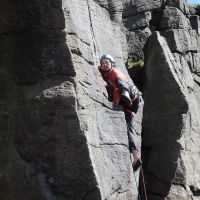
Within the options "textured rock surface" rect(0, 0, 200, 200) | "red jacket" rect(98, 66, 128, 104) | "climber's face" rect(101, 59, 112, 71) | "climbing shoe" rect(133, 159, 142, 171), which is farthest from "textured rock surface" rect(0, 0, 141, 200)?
"climbing shoe" rect(133, 159, 142, 171)

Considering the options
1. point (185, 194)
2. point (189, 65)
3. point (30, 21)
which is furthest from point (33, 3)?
point (189, 65)

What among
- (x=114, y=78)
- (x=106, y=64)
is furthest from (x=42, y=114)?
(x=106, y=64)

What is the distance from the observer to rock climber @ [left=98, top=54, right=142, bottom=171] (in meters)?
15.1

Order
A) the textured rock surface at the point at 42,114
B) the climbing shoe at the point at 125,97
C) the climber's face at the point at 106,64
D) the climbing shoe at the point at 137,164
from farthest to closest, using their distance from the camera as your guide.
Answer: the climbing shoe at the point at 137,164
the climber's face at the point at 106,64
the climbing shoe at the point at 125,97
the textured rock surface at the point at 42,114

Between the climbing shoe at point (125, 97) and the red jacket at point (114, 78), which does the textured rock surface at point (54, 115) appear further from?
the climbing shoe at point (125, 97)

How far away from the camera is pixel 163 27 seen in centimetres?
2630

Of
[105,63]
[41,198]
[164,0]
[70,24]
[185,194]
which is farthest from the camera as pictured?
[164,0]

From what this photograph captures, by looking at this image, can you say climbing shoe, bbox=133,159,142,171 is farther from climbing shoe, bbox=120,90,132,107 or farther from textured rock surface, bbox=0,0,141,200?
textured rock surface, bbox=0,0,141,200

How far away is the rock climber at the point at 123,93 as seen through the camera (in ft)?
49.7

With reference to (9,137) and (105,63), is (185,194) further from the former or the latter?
(9,137)

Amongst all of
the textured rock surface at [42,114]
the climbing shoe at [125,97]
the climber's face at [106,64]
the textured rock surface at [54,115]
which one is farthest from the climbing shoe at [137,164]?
the textured rock surface at [42,114]

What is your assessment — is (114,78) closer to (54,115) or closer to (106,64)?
(106,64)

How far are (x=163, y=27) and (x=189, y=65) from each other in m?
2.58

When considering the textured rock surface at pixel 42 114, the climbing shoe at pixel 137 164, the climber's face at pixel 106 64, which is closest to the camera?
the textured rock surface at pixel 42 114
